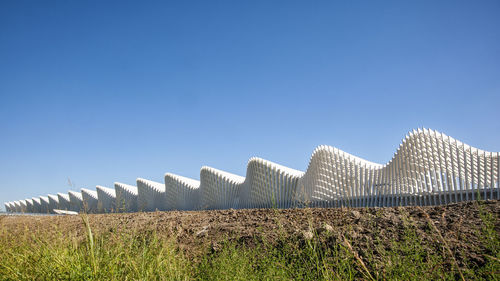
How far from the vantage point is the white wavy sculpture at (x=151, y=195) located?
142 feet

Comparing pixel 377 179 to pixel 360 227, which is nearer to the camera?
pixel 360 227

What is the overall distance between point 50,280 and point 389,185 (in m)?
15.8

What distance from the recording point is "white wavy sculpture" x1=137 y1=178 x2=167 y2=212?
1702 inches

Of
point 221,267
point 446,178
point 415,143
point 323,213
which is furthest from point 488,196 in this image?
point 221,267

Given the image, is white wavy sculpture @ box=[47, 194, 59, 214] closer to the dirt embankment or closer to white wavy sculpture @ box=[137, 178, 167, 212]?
white wavy sculpture @ box=[137, 178, 167, 212]

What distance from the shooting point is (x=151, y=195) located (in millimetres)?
44938

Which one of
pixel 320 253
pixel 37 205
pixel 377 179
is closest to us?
pixel 320 253

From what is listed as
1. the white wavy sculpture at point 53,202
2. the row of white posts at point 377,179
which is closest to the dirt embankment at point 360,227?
the row of white posts at point 377,179

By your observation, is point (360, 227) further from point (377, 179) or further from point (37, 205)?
point (37, 205)

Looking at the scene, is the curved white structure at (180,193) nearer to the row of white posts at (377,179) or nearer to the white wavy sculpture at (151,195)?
the white wavy sculpture at (151,195)

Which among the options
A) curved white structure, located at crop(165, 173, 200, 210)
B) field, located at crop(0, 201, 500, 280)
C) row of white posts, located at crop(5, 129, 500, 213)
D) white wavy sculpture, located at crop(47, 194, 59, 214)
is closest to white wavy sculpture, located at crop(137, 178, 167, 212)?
curved white structure, located at crop(165, 173, 200, 210)

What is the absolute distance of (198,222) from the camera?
634 centimetres

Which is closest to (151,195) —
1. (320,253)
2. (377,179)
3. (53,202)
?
(377,179)

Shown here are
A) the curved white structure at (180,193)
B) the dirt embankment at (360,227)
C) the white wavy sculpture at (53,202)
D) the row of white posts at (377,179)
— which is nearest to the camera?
the dirt embankment at (360,227)
